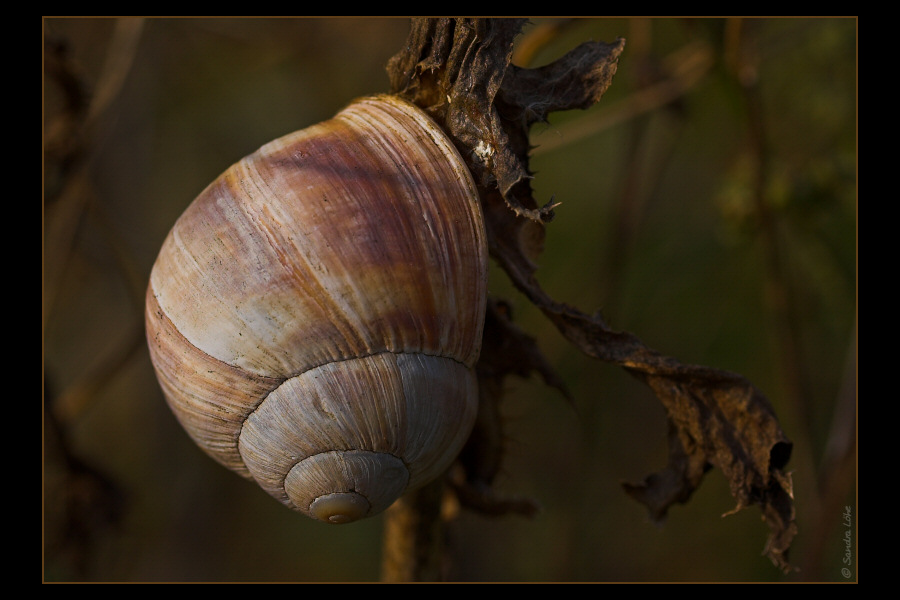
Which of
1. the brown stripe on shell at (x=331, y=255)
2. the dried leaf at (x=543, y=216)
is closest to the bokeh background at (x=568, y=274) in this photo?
the dried leaf at (x=543, y=216)

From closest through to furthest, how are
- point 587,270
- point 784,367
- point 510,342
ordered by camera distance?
point 510,342, point 784,367, point 587,270

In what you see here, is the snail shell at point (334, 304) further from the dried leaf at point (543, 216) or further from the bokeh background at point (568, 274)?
the bokeh background at point (568, 274)

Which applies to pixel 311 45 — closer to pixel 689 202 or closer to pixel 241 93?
pixel 241 93

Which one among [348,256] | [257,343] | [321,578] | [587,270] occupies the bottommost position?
[321,578]

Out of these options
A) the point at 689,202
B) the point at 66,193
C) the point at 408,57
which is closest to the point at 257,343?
the point at 408,57

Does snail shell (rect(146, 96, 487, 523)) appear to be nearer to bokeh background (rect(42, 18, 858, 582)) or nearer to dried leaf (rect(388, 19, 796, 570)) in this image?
dried leaf (rect(388, 19, 796, 570))

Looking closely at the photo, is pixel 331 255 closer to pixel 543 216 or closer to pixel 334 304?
pixel 334 304
